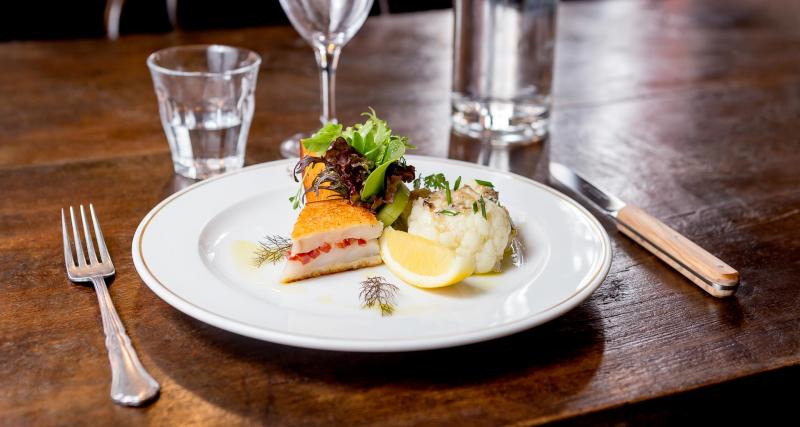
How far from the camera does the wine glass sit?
136cm

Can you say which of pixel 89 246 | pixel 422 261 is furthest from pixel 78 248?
pixel 422 261

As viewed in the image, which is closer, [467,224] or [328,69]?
[467,224]

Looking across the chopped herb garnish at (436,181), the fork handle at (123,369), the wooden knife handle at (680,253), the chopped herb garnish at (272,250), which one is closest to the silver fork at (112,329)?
the fork handle at (123,369)

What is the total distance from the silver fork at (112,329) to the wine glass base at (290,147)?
16.3 inches

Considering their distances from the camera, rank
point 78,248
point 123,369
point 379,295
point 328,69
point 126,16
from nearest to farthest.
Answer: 1. point 123,369
2. point 379,295
3. point 78,248
4. point 328,69
5. point 126,16

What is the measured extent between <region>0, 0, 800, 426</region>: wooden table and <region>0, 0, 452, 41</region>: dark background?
107cm

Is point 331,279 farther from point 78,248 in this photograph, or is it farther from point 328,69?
point 328,69

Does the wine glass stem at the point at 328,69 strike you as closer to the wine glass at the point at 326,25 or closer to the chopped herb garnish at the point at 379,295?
the wine glass at the point at 326,25

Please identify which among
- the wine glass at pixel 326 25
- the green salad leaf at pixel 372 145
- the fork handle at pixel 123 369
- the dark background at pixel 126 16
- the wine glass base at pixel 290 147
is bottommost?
the dark background at pixel 126 16

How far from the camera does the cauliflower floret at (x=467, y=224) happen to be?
0.99 m

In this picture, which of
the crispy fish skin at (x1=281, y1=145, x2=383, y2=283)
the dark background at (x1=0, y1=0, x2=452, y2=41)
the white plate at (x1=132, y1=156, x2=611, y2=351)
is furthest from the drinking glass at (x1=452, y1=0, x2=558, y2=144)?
the dark background at (x1=0, y1=0, x2=452, y2=41)

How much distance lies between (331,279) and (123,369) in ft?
0.90

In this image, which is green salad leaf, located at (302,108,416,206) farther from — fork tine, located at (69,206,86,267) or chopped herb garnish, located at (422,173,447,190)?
fork tine, located at (69,206,86,267)

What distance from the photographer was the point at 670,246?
1061 millimetres
